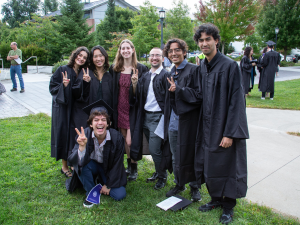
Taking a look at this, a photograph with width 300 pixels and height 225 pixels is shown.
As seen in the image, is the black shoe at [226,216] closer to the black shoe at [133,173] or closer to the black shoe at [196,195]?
the black shoe at [196,195]

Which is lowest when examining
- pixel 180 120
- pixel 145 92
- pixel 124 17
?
pixel 180 120

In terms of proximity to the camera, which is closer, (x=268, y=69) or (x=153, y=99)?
(x=153, y=99)

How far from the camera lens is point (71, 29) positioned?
20.5 meters

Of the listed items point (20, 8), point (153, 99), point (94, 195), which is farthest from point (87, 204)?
point (20, 8)

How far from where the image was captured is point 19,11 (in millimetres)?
57625

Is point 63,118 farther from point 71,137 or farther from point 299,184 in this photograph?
point 299,184

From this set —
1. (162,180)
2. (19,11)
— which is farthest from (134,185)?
(19,11)

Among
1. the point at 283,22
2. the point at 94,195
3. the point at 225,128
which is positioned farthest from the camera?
the point at 283,22

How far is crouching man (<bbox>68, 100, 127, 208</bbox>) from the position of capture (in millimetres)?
3059

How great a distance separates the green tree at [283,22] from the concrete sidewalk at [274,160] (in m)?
22.0

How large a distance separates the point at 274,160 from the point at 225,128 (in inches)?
86.4

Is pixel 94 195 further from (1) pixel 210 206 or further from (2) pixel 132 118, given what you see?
(1) pixel 210 206

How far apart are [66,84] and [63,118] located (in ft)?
1.64

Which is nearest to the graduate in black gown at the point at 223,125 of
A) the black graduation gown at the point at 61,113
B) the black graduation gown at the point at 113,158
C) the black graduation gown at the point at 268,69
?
the black graduation gown at the point at 113,158
